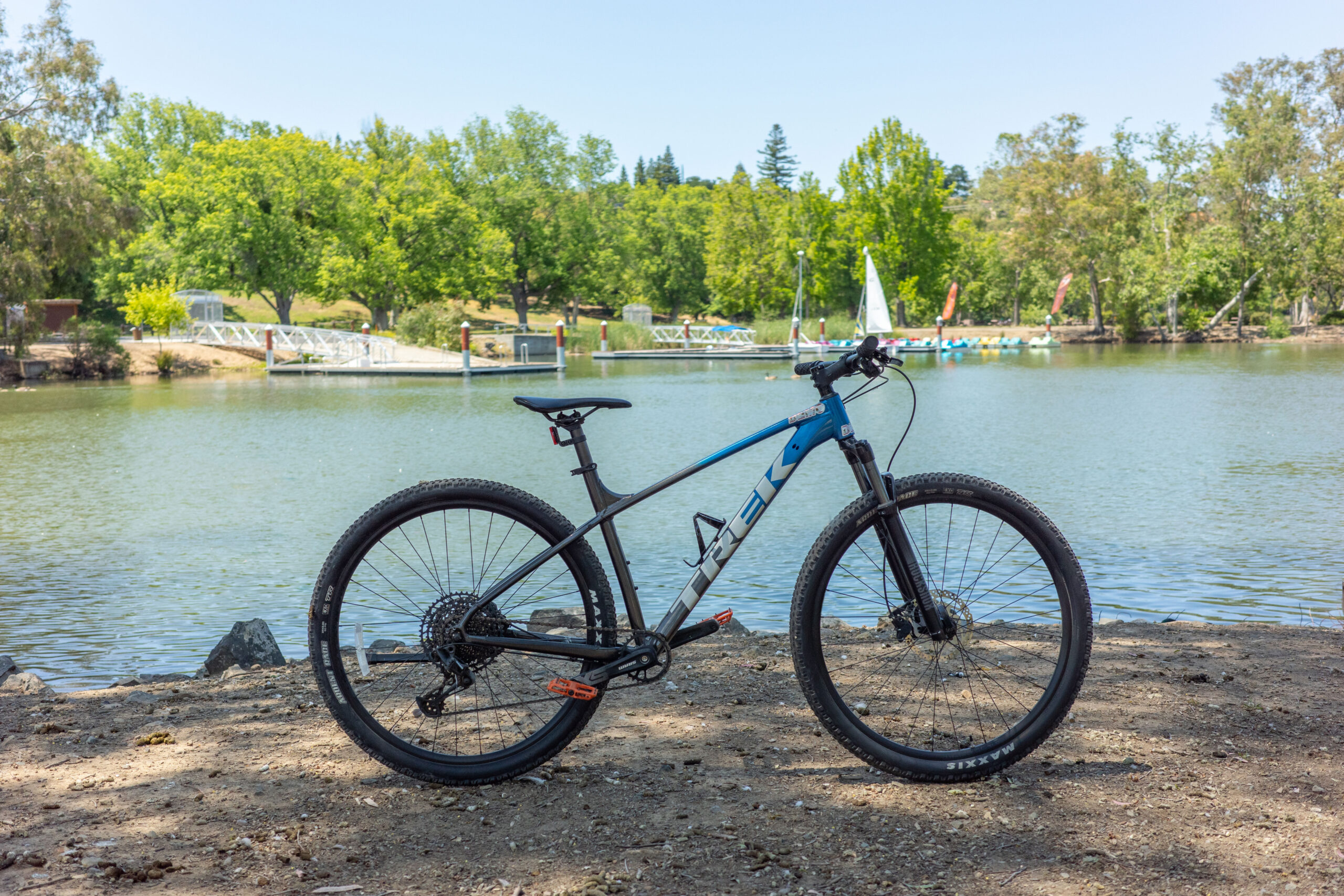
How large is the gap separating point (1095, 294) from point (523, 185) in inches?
1243

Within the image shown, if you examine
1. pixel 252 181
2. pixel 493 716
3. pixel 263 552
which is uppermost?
pixel 252 181

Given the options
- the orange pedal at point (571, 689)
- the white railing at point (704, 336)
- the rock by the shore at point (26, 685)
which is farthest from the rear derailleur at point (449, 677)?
the white railing at point (704, 336)

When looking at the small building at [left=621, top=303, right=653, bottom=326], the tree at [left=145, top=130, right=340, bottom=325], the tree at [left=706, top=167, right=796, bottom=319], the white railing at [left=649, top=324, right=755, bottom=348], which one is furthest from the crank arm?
the tree at [left=706, top=167, right=796, bottom=319]

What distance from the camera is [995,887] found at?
2.37 meters

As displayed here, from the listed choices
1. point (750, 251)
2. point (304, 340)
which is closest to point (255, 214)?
point (304, 340)

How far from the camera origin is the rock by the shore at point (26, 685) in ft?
14.1

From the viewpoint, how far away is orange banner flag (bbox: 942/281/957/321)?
2475 inches

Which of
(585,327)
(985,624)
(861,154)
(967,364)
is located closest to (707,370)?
(967,364)

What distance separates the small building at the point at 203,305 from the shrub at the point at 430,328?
8709mm

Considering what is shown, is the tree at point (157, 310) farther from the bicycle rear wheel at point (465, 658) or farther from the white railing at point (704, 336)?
the bicycle rear wheel at point (465, 658)

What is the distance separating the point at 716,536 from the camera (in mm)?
3160

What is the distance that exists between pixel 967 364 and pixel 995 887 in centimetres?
4045

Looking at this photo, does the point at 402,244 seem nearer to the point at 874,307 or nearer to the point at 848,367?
the point at 874,307

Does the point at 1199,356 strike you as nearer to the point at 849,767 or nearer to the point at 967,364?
the point at 967,364
